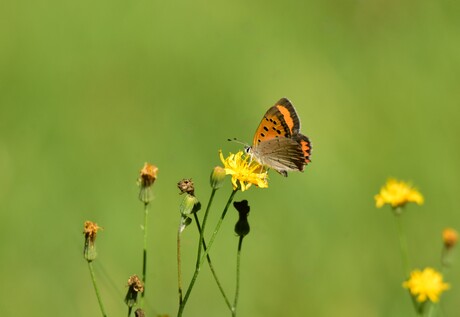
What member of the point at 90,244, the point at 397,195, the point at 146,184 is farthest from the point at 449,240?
the point at 90,244

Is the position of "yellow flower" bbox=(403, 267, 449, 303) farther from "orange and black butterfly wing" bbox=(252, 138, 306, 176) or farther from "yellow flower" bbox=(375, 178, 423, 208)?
"orange and black butterfly wing" bbox=(252, 138, 306, 176)

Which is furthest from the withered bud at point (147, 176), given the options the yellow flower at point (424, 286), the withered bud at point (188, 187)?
the yellow flower at point (424, 286)

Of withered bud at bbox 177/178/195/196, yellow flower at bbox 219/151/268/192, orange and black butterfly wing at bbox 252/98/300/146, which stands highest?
orange and black butterfly wing at bbox 252/98/300/146

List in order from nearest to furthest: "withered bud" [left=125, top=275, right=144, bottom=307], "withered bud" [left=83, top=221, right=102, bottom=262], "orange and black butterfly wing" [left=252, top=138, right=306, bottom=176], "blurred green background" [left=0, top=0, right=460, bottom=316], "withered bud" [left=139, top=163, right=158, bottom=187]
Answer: "withered bud" [left=125, top=275, right=144, bottom=307], "withered bud" [left=83, top=221, right=102, bottom=262], "withered bud" [left=139, top=163, right=158, bottom=187], "orange and black butterfly wing" [left=252, top=138, right=306, bottom=176], "blurred green background" [left=0, top=0, right=460, bottom=316]

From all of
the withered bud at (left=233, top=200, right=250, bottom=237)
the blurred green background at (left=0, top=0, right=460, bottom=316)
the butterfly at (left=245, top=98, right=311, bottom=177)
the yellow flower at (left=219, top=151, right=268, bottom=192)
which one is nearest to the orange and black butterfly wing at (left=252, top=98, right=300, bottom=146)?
the butterfly at (left=245, top=98, right=311, bottom=177)

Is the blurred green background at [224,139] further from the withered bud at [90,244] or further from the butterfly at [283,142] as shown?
the withered bud at [90,244]

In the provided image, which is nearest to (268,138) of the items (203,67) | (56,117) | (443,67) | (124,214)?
(124,214)

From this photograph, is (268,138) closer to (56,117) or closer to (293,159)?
(293,159)

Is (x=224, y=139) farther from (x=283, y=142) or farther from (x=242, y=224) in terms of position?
(x=242, y=224)
